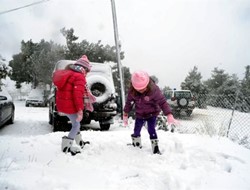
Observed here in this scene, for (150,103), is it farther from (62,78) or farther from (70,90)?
(62,78)

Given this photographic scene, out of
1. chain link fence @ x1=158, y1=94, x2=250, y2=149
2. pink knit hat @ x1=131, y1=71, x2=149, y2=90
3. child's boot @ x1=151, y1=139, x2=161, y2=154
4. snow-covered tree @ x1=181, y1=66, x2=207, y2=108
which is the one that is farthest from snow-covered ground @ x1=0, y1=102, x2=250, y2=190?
snow-covered tree @ x1=181, y1=66, x2=207, y2=108

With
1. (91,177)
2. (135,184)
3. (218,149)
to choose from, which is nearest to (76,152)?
(91,177)

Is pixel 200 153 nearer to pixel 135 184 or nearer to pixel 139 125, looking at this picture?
pixel 139 125

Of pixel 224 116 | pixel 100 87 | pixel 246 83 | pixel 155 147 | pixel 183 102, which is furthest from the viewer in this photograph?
pixel 246 83

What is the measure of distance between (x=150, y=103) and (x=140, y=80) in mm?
441

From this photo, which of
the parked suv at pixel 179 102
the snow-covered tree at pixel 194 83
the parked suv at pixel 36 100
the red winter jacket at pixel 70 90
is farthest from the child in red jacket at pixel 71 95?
the snow-covered tree at pixel 194 83

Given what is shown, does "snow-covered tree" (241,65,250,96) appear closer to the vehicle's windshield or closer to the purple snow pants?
the vehicle's windshield

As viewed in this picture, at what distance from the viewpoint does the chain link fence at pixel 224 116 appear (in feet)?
22.0

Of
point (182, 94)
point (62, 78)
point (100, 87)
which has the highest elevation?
point (62, 78)

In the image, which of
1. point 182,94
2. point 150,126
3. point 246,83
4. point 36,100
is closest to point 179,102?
point 182,94

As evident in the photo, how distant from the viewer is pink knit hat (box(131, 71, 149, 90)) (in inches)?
176

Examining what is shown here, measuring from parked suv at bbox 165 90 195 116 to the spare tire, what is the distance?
393 centimetres

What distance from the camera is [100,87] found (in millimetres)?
8797

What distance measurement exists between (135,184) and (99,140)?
228 centimetres
